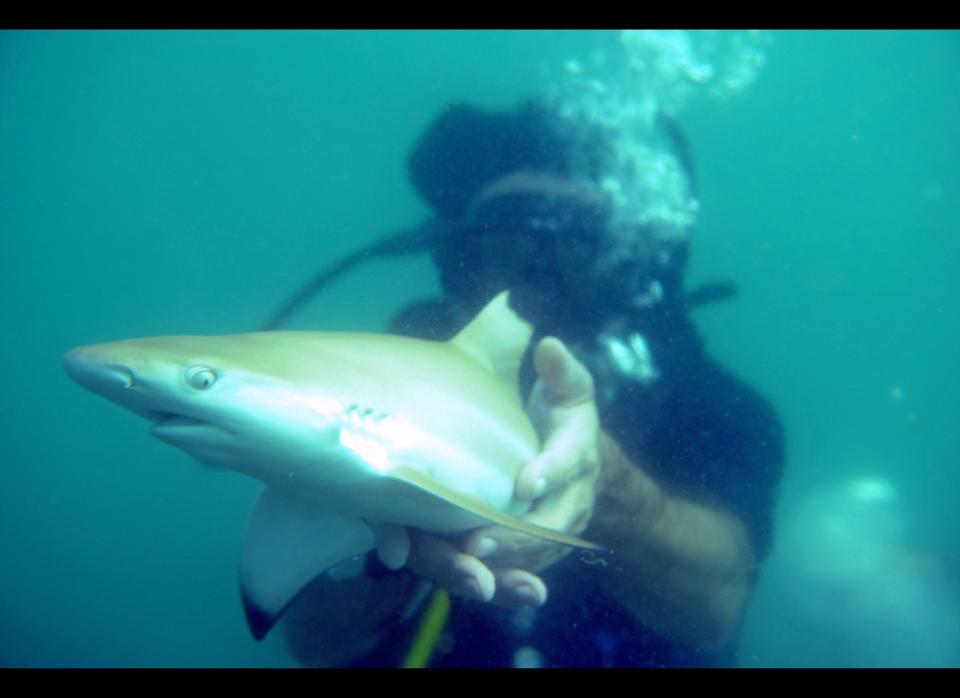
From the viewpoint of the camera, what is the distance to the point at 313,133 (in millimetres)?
19719

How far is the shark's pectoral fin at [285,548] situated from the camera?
2.52 metres

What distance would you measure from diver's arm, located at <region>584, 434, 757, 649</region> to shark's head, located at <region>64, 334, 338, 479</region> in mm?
2579

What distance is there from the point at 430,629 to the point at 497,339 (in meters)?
2.97

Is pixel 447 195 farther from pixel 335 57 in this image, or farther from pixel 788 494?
pixel 788 494

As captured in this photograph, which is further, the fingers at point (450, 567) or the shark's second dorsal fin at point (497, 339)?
the shark's second dorsal fin at point (497, 339)

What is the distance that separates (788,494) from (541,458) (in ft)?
58.1

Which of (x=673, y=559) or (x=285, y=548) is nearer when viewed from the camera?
(x=285, y=548)

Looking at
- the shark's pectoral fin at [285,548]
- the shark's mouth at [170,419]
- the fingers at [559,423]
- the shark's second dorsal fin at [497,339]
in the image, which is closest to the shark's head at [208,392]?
the shark's mouth at [170,419]

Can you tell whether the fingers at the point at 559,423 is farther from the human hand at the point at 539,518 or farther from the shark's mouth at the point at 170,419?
the shark's mouth at the point at 170,419

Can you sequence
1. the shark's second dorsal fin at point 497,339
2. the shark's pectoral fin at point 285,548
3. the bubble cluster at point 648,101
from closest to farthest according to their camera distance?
the shark's pectoral fin at point 285,548 → the shark's second dorsal fin at point 497,339 → the bubble cluster at point 648,101

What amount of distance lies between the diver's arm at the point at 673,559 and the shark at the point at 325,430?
1.63 m

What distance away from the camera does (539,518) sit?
2.62 m

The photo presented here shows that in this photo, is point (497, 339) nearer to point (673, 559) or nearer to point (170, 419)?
point (170, 419)

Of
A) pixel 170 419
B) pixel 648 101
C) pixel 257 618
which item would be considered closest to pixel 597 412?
pixel 257 618
